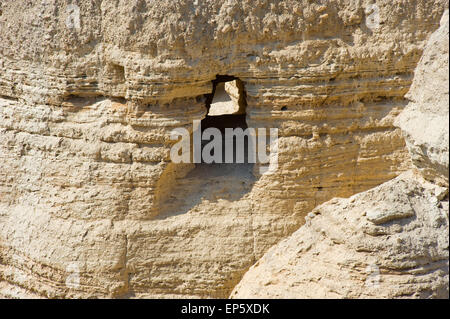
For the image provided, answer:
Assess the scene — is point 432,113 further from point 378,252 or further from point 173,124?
point 173,124

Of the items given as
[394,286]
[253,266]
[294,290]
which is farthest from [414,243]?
[253,266]

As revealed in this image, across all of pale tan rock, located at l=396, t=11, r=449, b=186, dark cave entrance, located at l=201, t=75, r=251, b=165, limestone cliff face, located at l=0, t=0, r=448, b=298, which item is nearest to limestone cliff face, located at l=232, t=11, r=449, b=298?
pale tan rock, located at l=396, t=11, r=449, b=186

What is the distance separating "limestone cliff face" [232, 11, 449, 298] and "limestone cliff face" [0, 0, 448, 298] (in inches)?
54.4

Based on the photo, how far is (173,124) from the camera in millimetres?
7391

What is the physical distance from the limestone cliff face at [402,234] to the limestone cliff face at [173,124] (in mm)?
1382

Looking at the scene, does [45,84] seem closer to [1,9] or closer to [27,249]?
[1,9]

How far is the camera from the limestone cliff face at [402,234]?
5867 mm

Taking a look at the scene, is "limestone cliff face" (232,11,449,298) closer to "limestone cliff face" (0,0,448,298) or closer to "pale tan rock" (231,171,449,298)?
"pale tan rock" (231,171,449,298)

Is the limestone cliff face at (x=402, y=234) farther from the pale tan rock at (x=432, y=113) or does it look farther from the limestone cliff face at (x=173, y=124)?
the limestone cliff face at (x=173, y=124)

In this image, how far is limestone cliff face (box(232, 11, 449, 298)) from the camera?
5.87 m

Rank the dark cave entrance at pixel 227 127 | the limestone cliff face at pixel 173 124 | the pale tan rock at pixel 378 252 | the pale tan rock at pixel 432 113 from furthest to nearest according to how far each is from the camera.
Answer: the dark cave entrance at pixel 227 127
the limestone cliff face at pixel 173 124
the pale tan rock at pixel 378 252
the pale tan rock at pixel 432 113

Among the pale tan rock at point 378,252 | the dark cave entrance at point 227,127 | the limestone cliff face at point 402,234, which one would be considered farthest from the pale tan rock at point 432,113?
the dark cave entrance at point 227,127

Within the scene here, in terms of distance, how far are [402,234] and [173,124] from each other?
2.47m

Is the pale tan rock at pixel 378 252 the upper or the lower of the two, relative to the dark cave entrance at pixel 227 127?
lower
